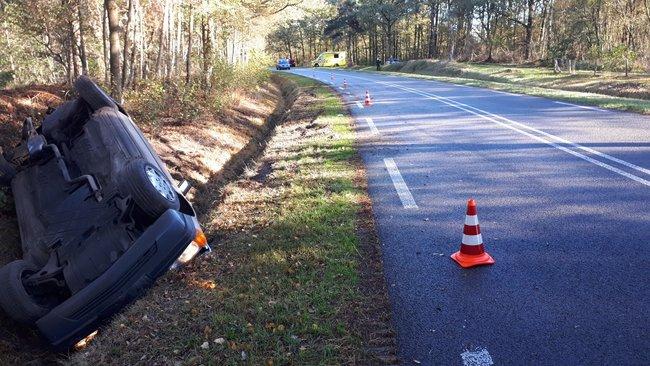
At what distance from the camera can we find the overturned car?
13.7 feet

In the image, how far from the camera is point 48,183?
5.76m

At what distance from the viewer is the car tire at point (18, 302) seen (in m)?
4.40

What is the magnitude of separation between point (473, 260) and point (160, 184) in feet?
9.69

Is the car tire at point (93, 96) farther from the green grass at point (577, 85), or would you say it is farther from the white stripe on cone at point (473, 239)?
the green grass at point (577, 85)

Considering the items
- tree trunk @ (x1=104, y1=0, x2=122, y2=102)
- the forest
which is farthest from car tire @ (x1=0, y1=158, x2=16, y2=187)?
the forest

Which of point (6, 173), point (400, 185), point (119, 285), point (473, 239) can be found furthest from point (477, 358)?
point (6, 173)

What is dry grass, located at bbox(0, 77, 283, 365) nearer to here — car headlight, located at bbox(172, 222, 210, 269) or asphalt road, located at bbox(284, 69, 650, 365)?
car headlight, located at bbox(172, 222, 210, 269)

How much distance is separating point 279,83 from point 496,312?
3300 centimetres

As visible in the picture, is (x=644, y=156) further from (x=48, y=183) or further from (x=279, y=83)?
(x=279, y=83)

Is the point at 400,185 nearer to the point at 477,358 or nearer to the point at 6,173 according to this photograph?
the point at 477,358

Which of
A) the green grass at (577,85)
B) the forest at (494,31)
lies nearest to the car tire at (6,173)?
the green grass at (577,85)

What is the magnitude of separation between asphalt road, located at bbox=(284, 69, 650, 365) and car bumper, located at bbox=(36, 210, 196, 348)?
1.88 m

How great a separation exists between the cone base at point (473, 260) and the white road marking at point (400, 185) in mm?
1696

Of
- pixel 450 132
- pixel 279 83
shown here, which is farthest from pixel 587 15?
pixel 450 132
